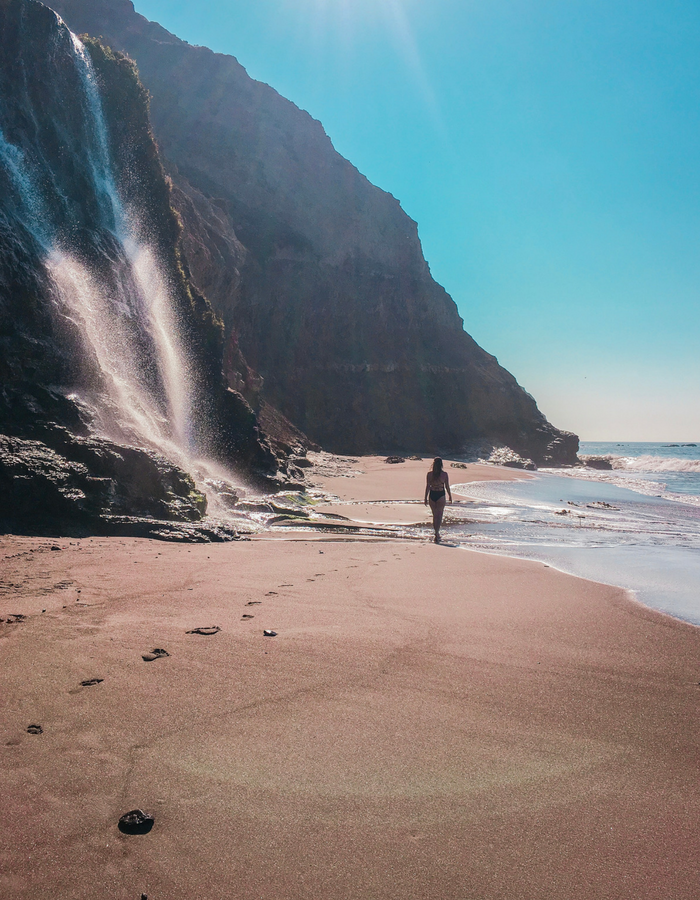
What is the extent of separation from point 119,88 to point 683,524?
63.1ft

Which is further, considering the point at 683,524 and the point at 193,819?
the point at 683,524

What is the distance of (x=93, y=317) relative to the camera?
34.7 ft

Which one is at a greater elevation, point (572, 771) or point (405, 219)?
point (405, 219)

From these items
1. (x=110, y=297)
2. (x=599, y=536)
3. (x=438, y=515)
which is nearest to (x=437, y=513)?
(x=438, y=515)

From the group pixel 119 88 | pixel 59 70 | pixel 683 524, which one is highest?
pixel 119 88

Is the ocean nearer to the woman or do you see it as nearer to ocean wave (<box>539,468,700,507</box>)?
the woman

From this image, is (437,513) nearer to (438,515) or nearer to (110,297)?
(438,515)

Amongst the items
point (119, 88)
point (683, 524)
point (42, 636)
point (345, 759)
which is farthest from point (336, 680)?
point (119, 88)

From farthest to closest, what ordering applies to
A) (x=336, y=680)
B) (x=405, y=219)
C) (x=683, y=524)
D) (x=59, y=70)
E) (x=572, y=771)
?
1. (x=405, y=219)
2. (x=59, y=70)
3. (x=683, y=524)
4. (x=336, y=680)
5. (x=572, y=771)

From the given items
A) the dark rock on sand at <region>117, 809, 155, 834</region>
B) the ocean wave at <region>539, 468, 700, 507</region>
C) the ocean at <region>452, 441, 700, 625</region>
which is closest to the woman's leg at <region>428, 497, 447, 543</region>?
the ocean at <region>452, 441, 700, 625</region>

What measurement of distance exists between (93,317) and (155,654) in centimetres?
943

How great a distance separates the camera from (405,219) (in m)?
55.2

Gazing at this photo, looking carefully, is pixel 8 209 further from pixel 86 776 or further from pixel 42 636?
pixel 86 776

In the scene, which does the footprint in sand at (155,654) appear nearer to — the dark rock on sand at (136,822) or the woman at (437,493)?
the dark rock on sand at (136,822)
